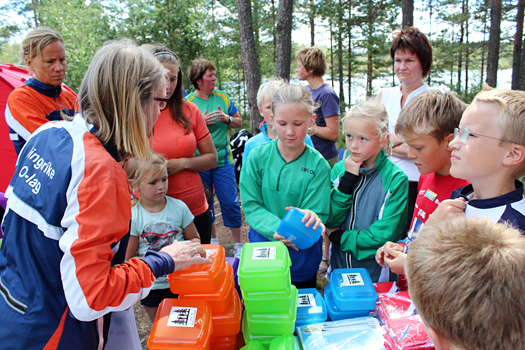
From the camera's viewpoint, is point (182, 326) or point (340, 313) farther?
point (340, 313)

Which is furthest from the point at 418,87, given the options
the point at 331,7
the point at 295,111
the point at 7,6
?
the point at 7,6

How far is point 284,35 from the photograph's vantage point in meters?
5.77

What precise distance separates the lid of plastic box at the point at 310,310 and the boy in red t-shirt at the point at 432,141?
0.46 meters

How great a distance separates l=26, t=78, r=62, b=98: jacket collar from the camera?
2.61 m

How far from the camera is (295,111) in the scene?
2.15 m

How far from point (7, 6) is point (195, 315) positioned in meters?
24.7

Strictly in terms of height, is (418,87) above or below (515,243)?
above

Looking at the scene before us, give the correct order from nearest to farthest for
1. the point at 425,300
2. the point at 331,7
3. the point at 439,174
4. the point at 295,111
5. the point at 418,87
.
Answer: the point at 425,300
the point at 439,174
the point at 295,111
the point at 418,87
the point at 331,7

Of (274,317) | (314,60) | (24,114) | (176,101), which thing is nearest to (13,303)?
(274,317)

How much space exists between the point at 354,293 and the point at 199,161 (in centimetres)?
152

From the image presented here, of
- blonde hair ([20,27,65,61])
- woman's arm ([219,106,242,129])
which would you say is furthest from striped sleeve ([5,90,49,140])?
woman's arm ([219,106,242,129])

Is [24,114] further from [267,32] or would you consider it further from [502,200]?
[267,32]

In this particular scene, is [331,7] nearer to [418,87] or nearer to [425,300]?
[418,87]

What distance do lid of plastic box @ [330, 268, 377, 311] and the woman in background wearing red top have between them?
1.31 metres
